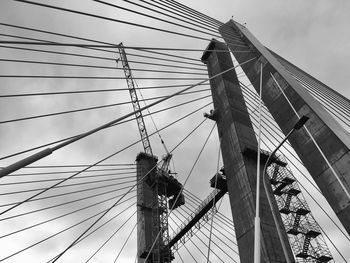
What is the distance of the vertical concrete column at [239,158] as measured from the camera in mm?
14336

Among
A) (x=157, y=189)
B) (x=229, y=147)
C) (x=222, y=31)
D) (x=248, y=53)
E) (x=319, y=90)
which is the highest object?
(x=157, y=189)

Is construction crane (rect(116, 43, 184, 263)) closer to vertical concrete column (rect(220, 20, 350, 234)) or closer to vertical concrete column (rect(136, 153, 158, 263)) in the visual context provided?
vertical concrete column (rect(136, 153, 158, 263))

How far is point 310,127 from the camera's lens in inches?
566

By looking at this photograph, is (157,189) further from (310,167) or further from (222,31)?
(310,167)

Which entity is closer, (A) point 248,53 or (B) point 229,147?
(B) point 229,147

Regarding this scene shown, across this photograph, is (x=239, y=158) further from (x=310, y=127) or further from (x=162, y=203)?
(x=162, y=203)

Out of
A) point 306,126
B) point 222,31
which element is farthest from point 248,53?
point 306,126

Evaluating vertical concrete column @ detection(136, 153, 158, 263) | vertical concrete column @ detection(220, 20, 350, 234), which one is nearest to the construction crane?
vertical concrete column @ detection(136, 153, 158, 263)

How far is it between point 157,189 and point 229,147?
25235 mm

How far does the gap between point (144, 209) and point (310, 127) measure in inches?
974

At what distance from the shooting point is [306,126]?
1459cm

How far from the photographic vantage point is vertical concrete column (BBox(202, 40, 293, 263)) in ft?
47.0

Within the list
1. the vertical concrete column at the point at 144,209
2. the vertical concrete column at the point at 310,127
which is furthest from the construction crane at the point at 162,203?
the vertical concrete column at the point at 310,127

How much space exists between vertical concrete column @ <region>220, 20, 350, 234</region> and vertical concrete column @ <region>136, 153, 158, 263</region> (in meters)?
21.3
